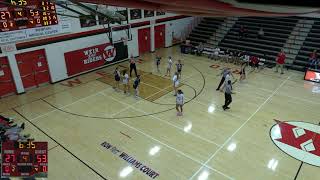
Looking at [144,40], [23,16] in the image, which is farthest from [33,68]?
[144,40]

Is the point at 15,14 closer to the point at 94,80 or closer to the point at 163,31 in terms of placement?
the point at 94,80

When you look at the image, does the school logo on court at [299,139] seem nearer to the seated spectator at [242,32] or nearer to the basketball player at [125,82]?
the basketball player at [125,82]

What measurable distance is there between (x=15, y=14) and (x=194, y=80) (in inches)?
454

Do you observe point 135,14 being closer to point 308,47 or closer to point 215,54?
point 215,54

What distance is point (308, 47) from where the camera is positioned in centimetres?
2109

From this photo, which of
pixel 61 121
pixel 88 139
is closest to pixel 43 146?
pixel 88 139

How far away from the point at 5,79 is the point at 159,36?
1470 centimetres

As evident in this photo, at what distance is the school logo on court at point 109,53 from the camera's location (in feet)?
68.0

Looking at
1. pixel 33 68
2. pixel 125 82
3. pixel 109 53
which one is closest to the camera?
pixel 125 82

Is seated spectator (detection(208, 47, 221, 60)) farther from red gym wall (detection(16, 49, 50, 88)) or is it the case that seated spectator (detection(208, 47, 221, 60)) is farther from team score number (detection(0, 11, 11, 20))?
team score number (detection(0, 11, 11, 20))

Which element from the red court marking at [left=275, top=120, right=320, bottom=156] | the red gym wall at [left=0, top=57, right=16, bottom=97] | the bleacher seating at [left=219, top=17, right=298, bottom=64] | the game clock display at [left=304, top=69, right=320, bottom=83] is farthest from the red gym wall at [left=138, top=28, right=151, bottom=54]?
the red court marking at [left=275, top=120, right=320, bottom=156]

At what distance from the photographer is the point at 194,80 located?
17.8 m

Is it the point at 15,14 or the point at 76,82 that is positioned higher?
the point at 15,14

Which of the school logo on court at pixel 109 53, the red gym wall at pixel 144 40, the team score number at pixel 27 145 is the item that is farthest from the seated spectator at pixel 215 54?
the team score number at pixel 27 145
